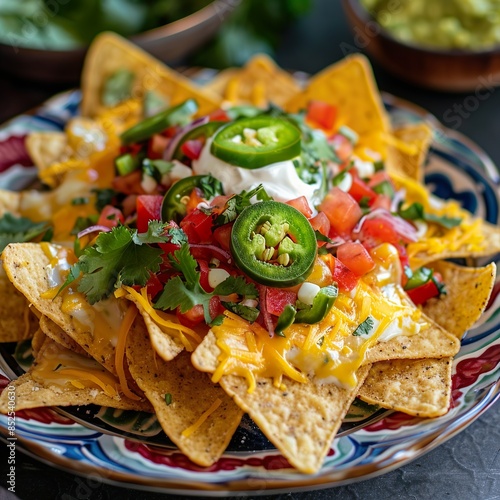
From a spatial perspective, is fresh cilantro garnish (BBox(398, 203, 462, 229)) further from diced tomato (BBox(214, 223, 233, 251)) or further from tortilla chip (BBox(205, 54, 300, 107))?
tortilla chip (BBox(205, 54, 300, 107))

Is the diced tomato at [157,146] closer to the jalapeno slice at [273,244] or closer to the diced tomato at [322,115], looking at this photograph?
the jalapeno slice at [273,244]

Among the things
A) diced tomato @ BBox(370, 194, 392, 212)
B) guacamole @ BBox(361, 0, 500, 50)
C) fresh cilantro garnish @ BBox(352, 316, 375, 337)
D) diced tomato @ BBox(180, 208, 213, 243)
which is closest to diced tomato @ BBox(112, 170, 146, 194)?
diced tomato @ BBox(180, 208, 213, 243)

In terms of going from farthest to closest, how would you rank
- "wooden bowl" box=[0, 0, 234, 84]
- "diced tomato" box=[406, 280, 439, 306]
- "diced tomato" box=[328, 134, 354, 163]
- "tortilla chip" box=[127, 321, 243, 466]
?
"wooden bowl" box=[0, 0, 234, 84]
"diced tomato" box=[328, 134, 354, 163]
"diced tomato" box=[406, 280, 439, 306]
"tortilla chip" box=[127, 321, 243, 466]

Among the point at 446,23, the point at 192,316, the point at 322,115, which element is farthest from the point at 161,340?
the point at 446,23

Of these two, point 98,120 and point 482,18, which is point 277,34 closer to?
point 482,18

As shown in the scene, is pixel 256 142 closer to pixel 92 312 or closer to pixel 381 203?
pixel 381 203
